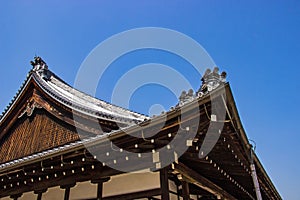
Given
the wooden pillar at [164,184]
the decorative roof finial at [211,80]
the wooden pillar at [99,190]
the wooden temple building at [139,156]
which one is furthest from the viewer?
the wooden pillar at [99,190]

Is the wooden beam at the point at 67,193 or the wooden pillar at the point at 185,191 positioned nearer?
the wooden pillar at the point at 185,191

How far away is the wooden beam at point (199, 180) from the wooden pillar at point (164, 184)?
0.94ft

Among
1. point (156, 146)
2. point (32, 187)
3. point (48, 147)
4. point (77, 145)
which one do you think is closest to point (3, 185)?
point (32, 187)

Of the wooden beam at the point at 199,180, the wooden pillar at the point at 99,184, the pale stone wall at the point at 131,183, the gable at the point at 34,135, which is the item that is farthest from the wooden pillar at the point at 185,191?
the gable at the point at 34,135

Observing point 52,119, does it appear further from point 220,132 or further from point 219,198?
point 220,132

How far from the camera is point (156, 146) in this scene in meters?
4.86

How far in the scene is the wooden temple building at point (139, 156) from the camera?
4102 mm

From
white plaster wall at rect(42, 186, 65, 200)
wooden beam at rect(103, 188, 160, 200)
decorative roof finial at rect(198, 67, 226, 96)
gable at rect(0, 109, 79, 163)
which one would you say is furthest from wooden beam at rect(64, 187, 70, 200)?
decorative roof finial at rect(198, 67, 226, 96)

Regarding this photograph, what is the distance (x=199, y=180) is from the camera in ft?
20.3

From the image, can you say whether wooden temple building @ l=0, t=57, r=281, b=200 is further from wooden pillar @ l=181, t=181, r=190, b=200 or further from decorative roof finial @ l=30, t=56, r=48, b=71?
decorative roof finial @ l=30, t=56, r=48, b=71

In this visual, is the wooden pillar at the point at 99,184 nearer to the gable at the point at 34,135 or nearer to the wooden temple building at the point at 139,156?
the wooden temple building at the point at 139,156

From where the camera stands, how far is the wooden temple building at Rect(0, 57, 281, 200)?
161 inches

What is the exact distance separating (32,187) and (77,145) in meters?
2.71

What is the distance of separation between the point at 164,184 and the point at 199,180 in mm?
1458
